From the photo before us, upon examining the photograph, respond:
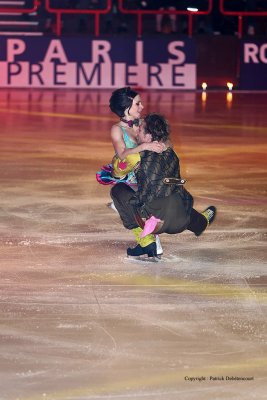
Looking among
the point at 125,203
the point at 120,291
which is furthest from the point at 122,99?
the point at 120,291

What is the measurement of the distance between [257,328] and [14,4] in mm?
20701

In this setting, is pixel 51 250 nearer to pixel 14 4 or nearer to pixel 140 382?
pixel 140 382

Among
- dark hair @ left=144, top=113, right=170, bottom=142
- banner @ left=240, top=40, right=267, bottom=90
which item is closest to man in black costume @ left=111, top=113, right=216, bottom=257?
dark hair @ left=144, top=113, right=170, bottom=142

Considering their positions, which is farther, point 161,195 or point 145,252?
point 145,252

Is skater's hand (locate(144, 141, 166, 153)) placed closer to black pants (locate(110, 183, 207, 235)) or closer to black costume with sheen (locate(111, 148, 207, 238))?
black costume with sheen (locate(111, 148, 207, 238))

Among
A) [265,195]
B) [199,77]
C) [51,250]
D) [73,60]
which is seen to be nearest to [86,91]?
[73,60]

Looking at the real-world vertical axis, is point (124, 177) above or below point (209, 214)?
above

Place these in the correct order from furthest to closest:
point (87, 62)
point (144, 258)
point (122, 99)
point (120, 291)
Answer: point (87, 62) < point (122, 99) < point (144, 258) < point (120, 291)

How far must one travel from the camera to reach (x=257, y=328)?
6.79m

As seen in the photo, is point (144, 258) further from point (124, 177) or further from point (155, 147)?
point (155, 147)

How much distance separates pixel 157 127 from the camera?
8438 mm

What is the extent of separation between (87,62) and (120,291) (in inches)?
736

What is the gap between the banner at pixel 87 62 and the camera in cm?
2575

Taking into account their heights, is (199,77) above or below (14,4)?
below
